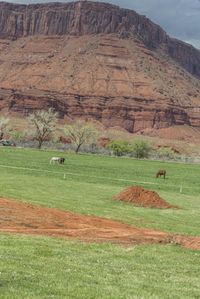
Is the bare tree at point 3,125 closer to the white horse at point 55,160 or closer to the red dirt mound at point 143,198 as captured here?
the white horse at point 55,160

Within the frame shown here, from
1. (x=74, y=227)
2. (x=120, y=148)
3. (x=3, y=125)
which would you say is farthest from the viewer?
(x=3, y=125)

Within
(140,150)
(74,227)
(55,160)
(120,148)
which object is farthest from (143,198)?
(120,148)

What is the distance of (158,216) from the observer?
29344mm

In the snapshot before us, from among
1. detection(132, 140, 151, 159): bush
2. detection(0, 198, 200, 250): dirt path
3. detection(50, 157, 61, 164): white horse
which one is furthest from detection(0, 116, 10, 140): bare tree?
detection(0, 198, 200, 250): dirt path

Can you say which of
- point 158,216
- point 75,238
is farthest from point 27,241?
point 158,216

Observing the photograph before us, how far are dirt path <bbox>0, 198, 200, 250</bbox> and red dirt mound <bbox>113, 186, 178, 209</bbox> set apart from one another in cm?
887

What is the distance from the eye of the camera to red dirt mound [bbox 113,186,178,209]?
3409cm

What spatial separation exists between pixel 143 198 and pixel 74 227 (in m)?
13.5

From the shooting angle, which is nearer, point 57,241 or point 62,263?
point 62,263

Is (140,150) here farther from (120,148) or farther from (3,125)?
(3,125)

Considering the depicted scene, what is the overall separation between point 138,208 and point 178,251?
14270mm

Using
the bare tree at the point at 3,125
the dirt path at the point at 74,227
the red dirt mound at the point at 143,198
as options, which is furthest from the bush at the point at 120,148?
the dirt path at the point at 74,227

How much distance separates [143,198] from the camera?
35.2m

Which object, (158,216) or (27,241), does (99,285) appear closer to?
(27,241)
